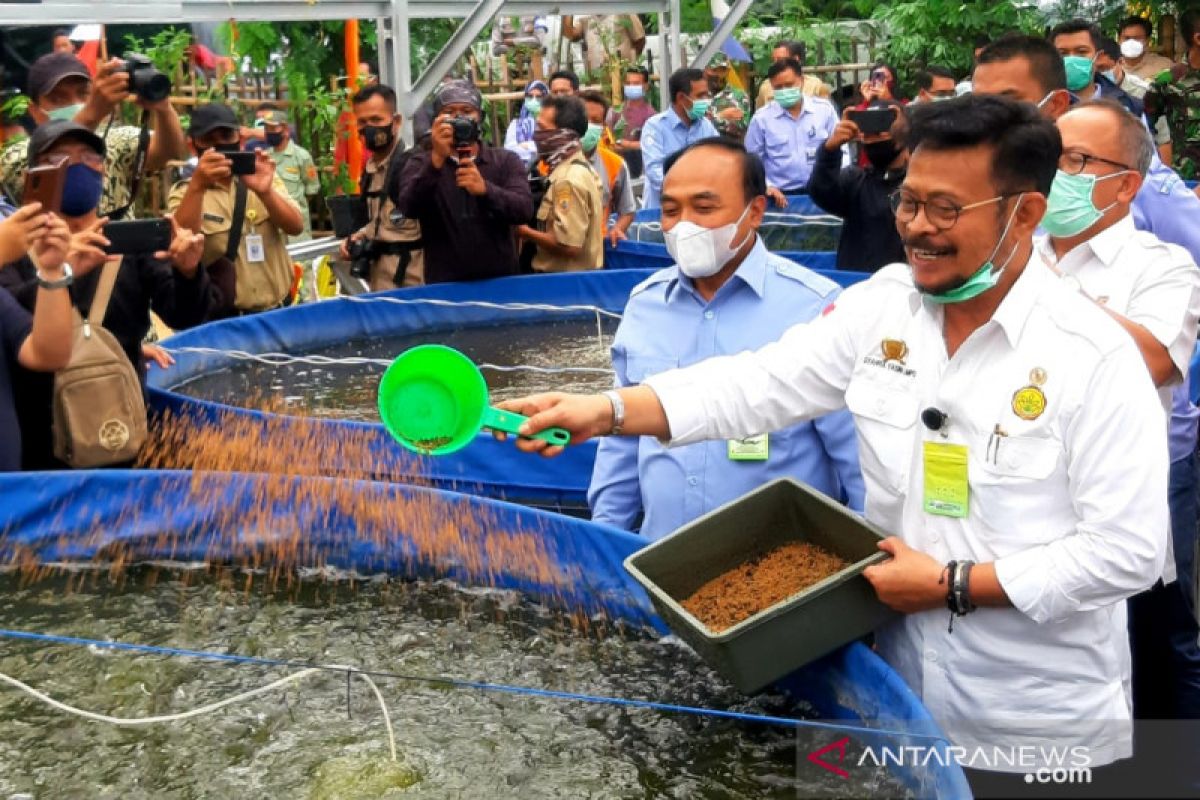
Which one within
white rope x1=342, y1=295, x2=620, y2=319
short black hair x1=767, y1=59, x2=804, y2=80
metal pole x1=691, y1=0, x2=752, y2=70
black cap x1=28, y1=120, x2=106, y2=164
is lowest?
white rope x1=342, y1=295, x2=620, y2=319

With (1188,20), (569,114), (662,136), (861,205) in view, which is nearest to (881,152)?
(861,205)

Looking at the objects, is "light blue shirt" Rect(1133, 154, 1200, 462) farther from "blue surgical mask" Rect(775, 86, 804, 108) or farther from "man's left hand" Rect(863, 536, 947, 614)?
"blue surgical mask" Rect(775, 86, 804, 108)

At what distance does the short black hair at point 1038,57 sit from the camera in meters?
4.27

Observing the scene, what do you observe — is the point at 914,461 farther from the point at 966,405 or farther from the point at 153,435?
the point at 153,435

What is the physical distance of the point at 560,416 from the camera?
2.45 m

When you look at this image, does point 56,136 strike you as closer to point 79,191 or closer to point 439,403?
point 79,191

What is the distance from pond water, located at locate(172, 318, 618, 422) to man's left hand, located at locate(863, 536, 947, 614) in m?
3.40

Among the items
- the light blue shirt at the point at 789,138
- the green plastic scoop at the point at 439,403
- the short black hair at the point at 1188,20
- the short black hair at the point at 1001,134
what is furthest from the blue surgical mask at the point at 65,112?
the short black hair at the point at 1188,20

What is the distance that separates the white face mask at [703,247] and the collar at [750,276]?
0.13 ft

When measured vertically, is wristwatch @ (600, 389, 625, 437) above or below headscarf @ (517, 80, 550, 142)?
below

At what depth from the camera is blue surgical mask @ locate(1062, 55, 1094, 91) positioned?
18.4 ft

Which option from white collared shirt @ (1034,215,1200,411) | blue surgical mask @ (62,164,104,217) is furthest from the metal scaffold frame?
white collared shirt @ (1034,215,1200,411)

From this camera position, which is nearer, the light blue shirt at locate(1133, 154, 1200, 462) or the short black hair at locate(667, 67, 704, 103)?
the light blue shirt at locate(1133, 154, 1200, 462)

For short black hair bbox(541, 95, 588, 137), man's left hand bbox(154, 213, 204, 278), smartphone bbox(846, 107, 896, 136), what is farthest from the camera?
short black hair bbox(541, 95, 588, 137)
